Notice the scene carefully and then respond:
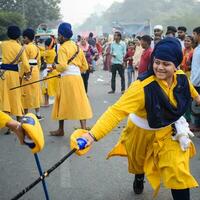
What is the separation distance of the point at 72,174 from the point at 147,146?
1.63 meters

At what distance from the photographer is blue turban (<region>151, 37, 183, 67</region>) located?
371 centimetres

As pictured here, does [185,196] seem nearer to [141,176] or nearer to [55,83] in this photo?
[141,176]

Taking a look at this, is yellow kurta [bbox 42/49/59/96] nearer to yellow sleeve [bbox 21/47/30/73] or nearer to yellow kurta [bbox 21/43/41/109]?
yellow kurta [bbox 21/43/41/109]

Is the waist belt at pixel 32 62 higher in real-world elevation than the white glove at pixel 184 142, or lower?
lower

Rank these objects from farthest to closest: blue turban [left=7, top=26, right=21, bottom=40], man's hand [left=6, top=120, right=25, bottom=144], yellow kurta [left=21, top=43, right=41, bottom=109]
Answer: yellow kurta [left=21, top=43, right=41, bottom=109] → blue turban [left=7, top=26, right=21, bottom=40] → man's hand [left=6, top=120, right=25, bottom=144]

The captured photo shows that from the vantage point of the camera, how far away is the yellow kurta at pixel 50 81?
10.6m

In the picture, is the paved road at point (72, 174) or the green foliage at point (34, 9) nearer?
the paved road at point (72, 174)

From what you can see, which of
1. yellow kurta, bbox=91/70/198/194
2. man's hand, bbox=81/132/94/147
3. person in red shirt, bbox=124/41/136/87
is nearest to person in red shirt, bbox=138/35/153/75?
person in red shirt, bbox=124/41/136/87

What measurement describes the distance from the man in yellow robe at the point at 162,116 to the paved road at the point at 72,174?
3.04 ft

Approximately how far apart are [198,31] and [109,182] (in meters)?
3.51

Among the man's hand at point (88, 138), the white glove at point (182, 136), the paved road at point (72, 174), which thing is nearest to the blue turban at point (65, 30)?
the paved road at point (72, 174)

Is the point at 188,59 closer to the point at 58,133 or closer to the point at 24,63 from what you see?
the point at 58,133

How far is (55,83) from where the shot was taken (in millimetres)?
10656

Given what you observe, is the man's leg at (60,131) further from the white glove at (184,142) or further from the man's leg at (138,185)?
the white glove at (184,142)
